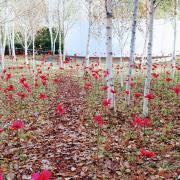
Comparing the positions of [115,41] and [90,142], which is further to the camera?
[115,41]

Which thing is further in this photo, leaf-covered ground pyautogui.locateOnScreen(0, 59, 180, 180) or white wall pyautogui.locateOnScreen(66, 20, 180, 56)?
white wall pyautogui.locateOnScreen(66, 20, 180, 56)

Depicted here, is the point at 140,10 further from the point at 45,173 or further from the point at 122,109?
the point at 45,173

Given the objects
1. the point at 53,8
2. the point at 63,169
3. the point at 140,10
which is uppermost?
the point at 53,8

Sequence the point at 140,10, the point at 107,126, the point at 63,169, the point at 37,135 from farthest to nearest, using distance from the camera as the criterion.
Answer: the point at 140,10 < the point at 107,126 < the point at 37,135 < the point at 63,169

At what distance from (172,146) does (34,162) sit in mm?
2710

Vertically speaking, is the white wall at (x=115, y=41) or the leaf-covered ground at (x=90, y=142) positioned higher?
the white wall at (x=115, y=41)

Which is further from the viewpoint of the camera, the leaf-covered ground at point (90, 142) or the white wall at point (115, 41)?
the white wall at point (115, 41)

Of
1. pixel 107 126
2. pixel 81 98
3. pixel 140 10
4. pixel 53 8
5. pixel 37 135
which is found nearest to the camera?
pixel 37 135

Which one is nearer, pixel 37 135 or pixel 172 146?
pixel 172 146

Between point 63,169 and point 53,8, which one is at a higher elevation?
point 53,8

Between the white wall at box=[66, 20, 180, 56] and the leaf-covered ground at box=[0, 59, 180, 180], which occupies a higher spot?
the white wall at box=[66, 20, 180, 56]

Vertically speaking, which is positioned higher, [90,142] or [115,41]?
[115,41]

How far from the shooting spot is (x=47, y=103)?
35.3 feet

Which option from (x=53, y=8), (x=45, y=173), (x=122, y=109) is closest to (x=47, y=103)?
(x=122, y=109)
